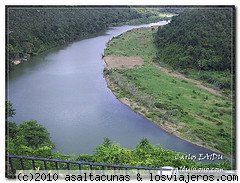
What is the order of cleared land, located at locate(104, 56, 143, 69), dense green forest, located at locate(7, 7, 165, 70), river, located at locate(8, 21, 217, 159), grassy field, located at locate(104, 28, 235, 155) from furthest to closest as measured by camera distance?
dense green forest, located at locate(7, 7, 165, 70), cleared land, located at locate(104, 56, 143, 69), grassy field, located at locate(104, 28, 235, 155), river, located at locate(8, 21, 217, 159)

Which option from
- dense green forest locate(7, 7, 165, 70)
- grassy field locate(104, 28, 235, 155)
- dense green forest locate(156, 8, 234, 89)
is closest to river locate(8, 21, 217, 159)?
grassy field locate(104, 28, 235, 155)

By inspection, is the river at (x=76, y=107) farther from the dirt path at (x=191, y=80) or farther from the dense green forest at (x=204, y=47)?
the dense green forest at (x=204, y=47)

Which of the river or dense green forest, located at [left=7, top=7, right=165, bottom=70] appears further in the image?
dense green forest, located at [left=7, top=7, right=165, bottom=70]

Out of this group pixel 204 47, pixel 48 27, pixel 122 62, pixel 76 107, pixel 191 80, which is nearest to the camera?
pixel 76 107

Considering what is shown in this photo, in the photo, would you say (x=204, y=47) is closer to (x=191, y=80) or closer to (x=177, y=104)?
(x=191, y=80)

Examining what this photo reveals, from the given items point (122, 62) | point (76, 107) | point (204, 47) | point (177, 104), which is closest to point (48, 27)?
point (122, 62)

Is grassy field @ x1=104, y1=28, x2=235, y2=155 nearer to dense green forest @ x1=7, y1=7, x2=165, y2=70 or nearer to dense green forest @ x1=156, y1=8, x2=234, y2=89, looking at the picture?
dense green forest @ x1=156, y1=8, x2=234, y2=89

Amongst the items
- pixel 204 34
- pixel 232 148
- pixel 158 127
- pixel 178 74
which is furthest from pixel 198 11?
pixel 232 148
